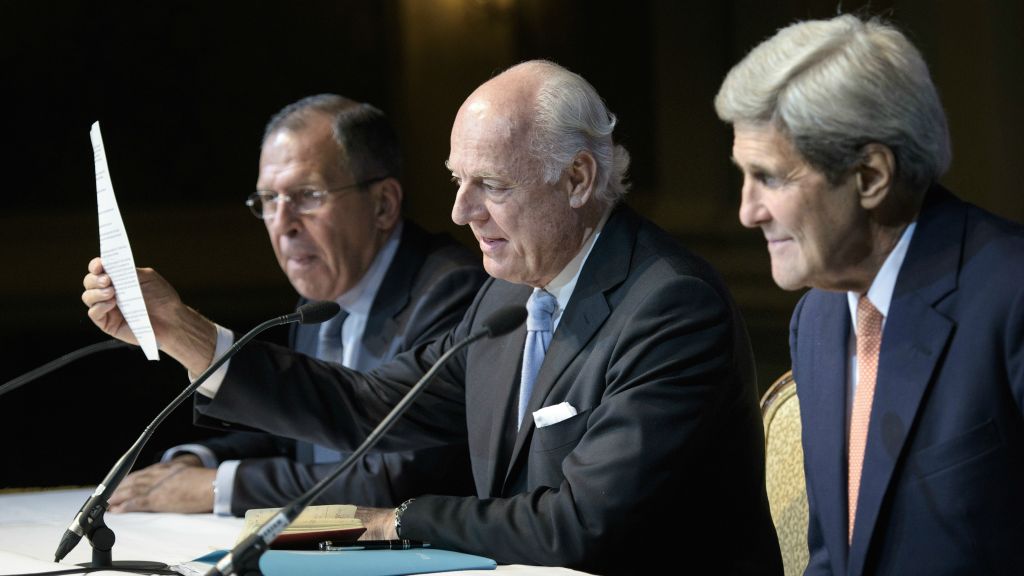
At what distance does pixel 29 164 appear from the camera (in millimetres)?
4328

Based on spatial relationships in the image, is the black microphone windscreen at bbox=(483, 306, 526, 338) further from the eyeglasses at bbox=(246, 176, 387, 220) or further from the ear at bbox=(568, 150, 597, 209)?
the eyeglasses at bbox=(246, 176, 387, 220)

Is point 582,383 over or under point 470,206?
under

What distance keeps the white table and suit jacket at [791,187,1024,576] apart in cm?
50

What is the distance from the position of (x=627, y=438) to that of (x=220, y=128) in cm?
280

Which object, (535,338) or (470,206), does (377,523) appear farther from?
(470,206)

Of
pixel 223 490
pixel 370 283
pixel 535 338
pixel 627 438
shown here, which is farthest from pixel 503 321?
pixel 370 283

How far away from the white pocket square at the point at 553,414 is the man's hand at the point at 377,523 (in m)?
0.30

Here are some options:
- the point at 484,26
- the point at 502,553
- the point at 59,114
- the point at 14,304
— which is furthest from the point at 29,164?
the point at 502,553

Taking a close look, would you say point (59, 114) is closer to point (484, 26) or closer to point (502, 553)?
point (484, 26)

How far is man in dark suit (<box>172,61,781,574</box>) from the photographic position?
6.97 feet

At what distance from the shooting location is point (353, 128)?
11.5 ft

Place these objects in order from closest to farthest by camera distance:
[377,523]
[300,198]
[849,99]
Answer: [849,99] < [377,523] < [300,198]

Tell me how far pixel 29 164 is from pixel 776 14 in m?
2.48

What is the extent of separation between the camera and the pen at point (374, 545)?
204 centimetres
